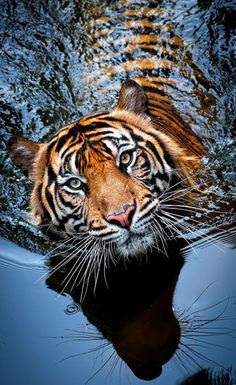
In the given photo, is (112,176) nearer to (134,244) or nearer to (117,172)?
(117,172)

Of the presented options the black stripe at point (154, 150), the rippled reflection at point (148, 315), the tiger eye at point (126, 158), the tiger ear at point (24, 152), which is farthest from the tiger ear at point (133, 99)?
the rippled reflection at point (148, 315)

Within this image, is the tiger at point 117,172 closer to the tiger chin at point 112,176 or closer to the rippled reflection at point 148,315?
the tiger chin at point 112,176

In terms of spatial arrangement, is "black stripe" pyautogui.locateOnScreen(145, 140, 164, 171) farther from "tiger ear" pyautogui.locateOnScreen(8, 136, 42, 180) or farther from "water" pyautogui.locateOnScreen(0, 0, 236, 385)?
"tiger ear" pyautogui.locateOnScreen(8, 136, 42, 180)

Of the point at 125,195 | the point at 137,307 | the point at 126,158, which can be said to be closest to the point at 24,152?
the point at 126,158

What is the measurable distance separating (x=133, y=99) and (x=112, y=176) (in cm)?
58

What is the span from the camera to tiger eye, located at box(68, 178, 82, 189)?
2905mm

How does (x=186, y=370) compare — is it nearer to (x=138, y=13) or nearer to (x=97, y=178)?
(x=97, y=178)

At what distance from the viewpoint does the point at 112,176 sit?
2.74m

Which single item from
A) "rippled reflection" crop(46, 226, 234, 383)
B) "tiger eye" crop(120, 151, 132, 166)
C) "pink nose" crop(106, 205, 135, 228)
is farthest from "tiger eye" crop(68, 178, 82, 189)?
"rippled reflection" crop(46, 226, 234, 383)

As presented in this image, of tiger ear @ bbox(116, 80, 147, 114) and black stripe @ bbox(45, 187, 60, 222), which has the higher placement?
tiger ear @ bbox(116, 80, 147, 114)

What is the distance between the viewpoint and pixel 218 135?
3.88 m

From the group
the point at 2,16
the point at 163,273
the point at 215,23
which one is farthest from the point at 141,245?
the point at 2,16

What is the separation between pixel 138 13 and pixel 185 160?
1.89 metres

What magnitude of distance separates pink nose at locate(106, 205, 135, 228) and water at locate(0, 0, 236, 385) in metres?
0.44
